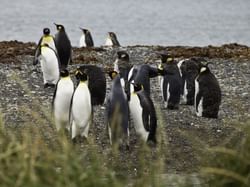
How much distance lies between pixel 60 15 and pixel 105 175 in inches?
1954

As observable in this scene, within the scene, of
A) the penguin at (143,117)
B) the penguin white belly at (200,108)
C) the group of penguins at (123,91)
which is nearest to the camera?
the group of penguins at (123,91)

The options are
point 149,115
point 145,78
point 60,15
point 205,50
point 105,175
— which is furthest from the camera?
point 60,15

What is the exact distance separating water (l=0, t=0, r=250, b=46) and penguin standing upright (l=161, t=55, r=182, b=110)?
20848mm

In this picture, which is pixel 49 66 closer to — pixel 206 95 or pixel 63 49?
pixel 63 49

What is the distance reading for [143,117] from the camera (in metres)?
9.78

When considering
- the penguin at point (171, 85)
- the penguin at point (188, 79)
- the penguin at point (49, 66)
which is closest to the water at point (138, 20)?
the penguin at point (49, 66)

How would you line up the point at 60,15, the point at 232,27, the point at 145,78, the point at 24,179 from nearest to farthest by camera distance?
1. the point at 24,179
2. the point at 145,78
3. the point at 232,27
4. the point at 60,15

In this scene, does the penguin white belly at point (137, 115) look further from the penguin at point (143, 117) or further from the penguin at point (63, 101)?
the penguin at point (63, 101)

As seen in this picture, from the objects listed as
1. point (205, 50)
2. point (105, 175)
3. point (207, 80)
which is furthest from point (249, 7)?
point (105, 175)

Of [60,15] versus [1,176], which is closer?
[1,176]

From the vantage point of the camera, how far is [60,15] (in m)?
54.2

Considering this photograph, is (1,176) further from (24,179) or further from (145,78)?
(145,78)

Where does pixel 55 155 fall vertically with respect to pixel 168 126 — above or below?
above

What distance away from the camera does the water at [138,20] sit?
122 ft
